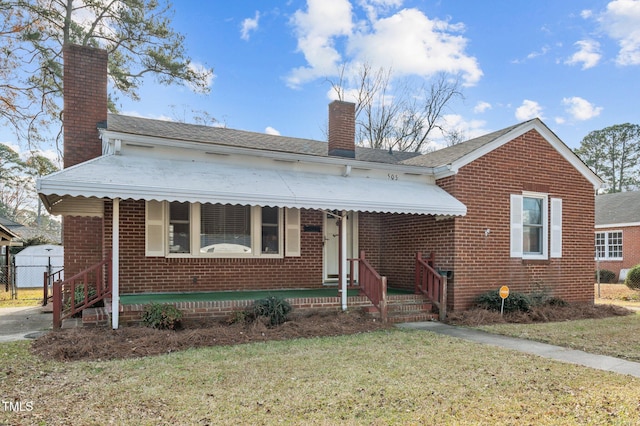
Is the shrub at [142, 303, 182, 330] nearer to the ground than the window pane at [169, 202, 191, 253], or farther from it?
nearer to the ground

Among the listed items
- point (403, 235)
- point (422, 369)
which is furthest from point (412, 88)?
point (422, 369)

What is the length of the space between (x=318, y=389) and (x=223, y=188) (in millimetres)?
4290

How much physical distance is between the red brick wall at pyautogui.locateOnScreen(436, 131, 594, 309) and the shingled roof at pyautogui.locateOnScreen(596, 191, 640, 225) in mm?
13592

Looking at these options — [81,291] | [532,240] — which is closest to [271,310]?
[81,291]

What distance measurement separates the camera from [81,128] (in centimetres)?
979

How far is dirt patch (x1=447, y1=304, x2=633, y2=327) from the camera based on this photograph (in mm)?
9180

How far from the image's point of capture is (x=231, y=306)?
27.0ft

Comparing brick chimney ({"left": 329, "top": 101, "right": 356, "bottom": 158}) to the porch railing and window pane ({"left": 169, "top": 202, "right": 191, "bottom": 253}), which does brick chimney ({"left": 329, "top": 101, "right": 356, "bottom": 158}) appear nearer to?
the porch railing

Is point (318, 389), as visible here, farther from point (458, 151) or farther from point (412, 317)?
point (458, 151)

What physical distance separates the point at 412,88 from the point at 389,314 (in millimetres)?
23965

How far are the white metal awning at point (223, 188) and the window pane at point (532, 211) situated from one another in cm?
247

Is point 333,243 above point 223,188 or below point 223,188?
below

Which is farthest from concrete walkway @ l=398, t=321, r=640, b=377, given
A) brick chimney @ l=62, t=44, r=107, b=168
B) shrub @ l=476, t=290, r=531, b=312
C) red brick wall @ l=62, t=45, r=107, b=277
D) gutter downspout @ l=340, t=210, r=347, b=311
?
brick chimney @ l=62, t=44, r=107, b=168

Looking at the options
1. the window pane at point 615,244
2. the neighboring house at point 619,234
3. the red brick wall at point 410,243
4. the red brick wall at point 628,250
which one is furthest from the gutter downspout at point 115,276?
the window pane at point 615,244
